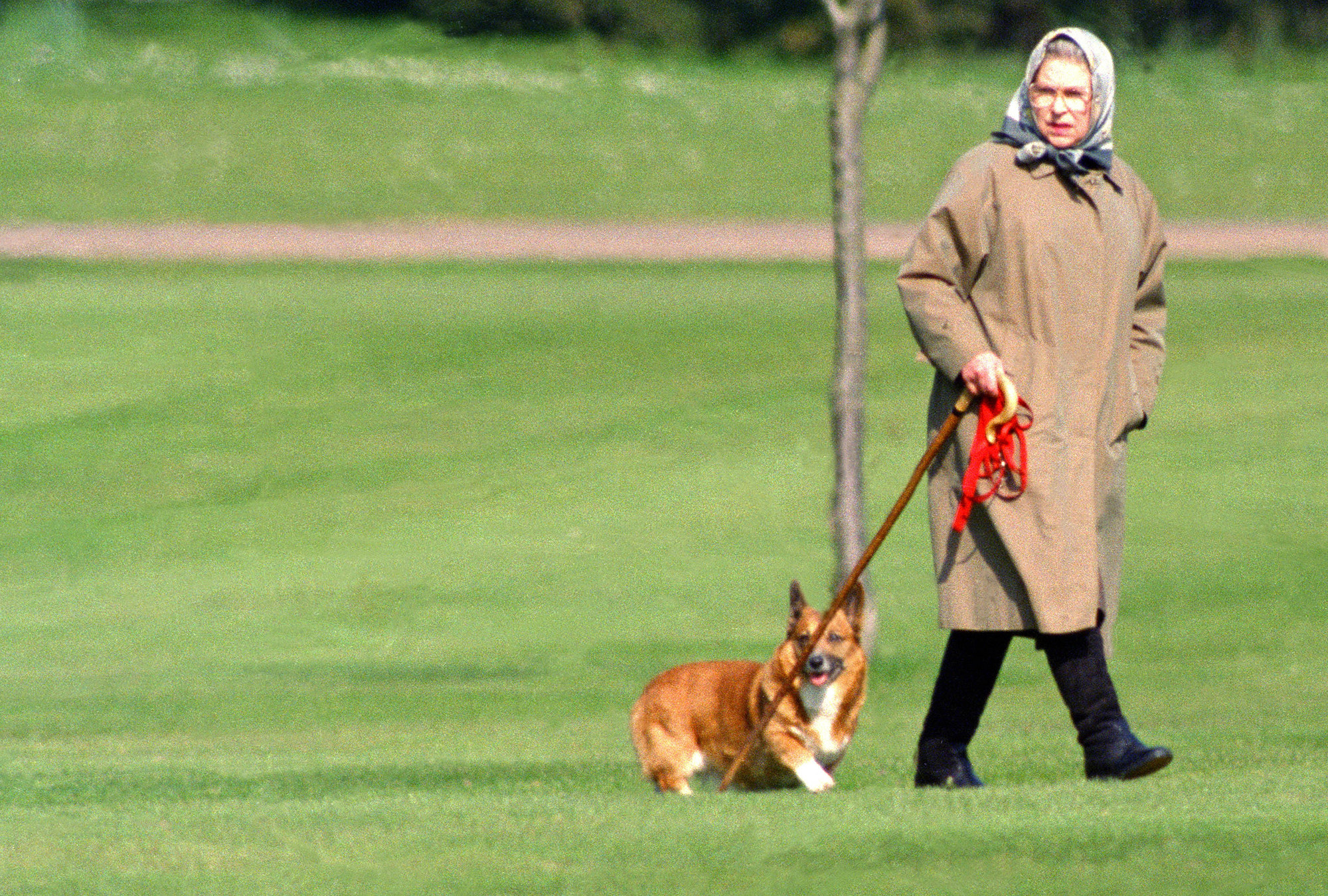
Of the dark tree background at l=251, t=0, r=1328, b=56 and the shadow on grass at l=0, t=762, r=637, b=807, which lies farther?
the dark tree background at l=251, t=0, r=1328, b=56

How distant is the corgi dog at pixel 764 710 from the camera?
21.6ft

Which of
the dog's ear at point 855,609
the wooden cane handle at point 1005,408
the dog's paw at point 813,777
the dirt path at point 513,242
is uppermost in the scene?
the wooden cane handle at point 1005,408

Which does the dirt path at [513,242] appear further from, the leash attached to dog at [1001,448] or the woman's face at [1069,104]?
the leash attached to dog at [1001,448]

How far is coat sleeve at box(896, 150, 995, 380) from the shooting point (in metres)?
5.95

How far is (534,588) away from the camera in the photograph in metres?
12.9

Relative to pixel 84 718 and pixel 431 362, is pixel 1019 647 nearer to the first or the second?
pixel 84 718

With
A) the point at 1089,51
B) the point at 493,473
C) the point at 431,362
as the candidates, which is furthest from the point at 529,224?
the point at 1089,51

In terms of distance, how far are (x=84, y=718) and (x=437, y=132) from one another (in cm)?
2084

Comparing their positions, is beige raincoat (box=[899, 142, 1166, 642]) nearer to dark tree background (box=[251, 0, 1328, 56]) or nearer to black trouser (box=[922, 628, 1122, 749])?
black trouser (box=[922, 628, 1122, 749])

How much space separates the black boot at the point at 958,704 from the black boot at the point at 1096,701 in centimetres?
17

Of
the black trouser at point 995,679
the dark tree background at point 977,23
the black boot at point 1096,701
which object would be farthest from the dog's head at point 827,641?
the dark tree background at point 977,23

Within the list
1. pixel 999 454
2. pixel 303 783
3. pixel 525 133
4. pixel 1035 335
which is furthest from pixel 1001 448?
pixel 525 133

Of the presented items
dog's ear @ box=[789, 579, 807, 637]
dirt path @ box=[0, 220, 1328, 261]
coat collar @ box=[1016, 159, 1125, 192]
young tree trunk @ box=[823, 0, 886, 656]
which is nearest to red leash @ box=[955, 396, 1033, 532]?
coat collar @ box=[1016, 159, 1125, 192]

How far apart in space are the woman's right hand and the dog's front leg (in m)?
1.26
